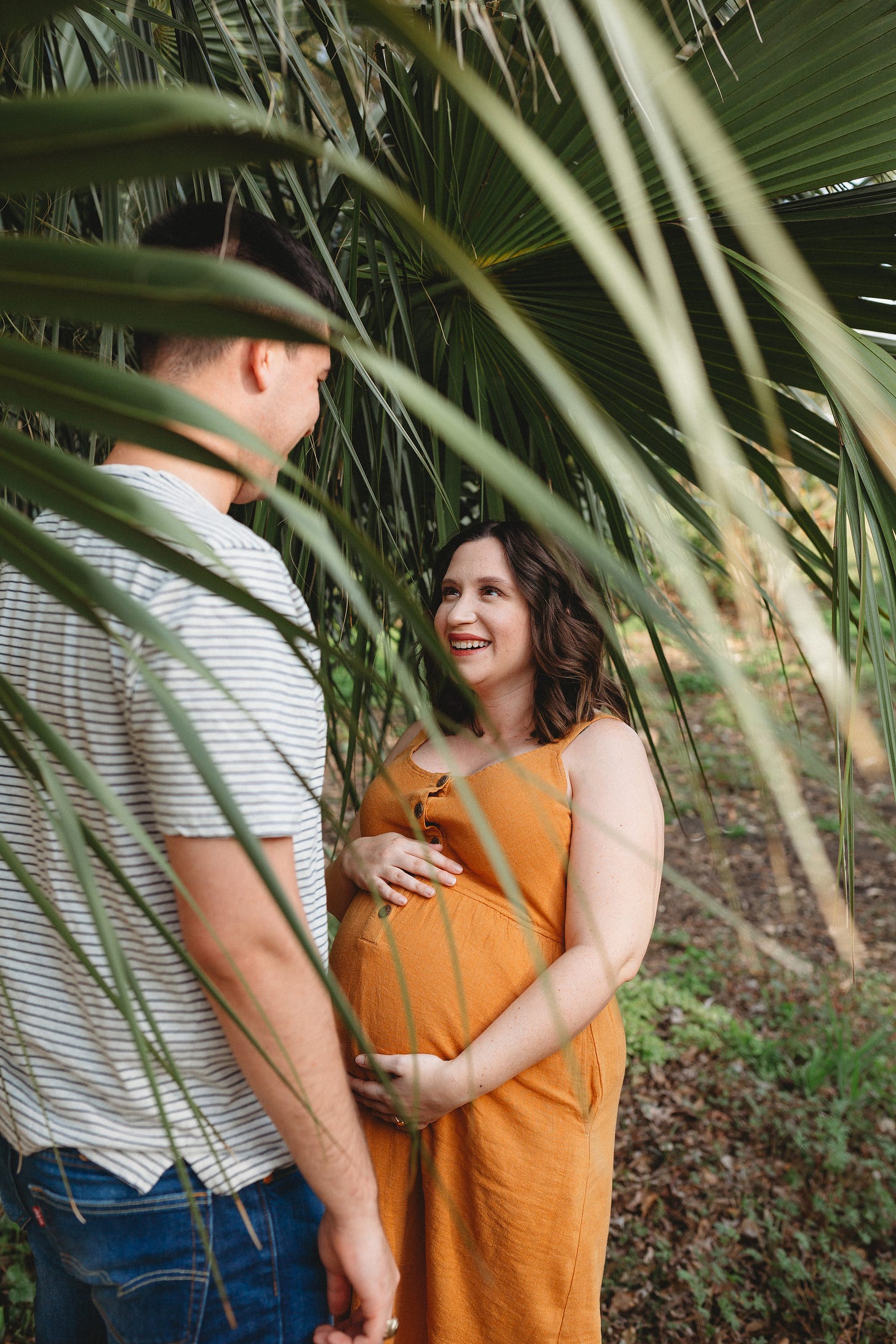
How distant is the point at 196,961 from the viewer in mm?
734

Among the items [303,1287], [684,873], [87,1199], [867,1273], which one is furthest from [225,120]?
[684,873]

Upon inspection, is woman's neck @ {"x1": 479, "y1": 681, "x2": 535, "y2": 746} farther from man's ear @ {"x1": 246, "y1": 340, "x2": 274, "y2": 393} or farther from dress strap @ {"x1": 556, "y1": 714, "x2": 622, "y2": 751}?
man's ear @ {"x1": 246, "y1": 340, "x2": 274, "y2": 393}

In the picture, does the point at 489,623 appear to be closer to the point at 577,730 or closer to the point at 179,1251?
the point at 577,730

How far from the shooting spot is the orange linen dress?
4.09ft

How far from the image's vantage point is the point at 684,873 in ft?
15.3

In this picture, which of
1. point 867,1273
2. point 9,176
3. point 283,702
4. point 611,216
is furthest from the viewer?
point 867,1273

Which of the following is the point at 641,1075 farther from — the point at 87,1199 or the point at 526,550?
the point at 87,1199

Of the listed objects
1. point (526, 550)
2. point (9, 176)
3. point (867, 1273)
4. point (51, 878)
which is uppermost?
point (9, 176)

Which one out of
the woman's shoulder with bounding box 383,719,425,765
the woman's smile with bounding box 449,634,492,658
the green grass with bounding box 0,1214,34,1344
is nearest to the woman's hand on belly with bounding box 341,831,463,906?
the woman's shoulder with bounding box 383,719,425,765

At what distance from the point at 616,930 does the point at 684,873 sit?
144 inches

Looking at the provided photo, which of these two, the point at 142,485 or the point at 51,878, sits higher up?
the point at 142,485

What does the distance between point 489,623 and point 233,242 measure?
71cm

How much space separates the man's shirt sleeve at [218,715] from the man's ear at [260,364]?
0.23 meters

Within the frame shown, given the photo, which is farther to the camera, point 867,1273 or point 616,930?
point 867,1273
